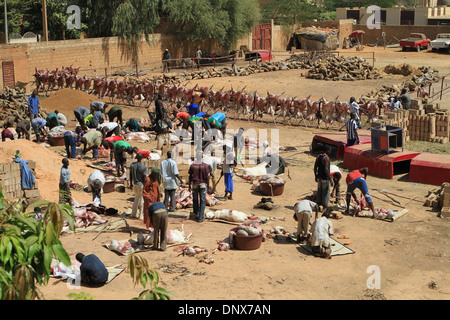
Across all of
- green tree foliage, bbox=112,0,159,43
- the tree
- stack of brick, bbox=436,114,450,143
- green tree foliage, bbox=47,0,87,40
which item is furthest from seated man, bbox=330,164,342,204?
green tree foliage, bbox=47,0,87,40

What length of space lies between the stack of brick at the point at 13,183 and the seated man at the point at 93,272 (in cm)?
460

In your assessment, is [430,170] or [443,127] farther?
[443,127]

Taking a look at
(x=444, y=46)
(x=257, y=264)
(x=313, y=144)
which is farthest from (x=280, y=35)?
(x=257, y=264)

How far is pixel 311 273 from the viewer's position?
32.9 feet

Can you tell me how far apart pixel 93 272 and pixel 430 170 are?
31.9 feet

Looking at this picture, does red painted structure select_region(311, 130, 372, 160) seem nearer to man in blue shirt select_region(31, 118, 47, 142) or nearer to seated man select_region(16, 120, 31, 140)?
man in blue shirt select_region(31, 118, 47, 142)

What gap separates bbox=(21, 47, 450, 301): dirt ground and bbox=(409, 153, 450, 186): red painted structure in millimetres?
287

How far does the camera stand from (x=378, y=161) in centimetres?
1634

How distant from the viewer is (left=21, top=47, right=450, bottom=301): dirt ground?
9352 millimetres

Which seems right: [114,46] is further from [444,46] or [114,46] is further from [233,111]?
[444,46]

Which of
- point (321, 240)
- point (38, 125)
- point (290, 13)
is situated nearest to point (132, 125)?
point (38, 125)

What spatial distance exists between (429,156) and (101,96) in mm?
15113

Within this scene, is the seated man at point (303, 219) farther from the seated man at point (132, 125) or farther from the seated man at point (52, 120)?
the seated man at point (52, 120)

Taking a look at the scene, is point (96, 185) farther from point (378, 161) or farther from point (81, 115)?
point (378, 161)
